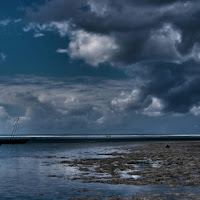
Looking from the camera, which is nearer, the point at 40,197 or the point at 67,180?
the point at 40,197

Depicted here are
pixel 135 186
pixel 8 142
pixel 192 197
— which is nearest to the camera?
pixel 192 197

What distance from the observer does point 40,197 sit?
24438 mm

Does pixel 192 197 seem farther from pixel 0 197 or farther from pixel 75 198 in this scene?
pixel 0 197

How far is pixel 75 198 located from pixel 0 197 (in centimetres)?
692

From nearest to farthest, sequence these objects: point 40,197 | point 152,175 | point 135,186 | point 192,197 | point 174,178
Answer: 1. point 192,197
2. point 40,197
3. point 135,186
4. point 174,178
5. point 152,175

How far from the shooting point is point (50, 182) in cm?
3183

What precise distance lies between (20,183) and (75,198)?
11.0 metres

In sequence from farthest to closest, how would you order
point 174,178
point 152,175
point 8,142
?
point 8,142 → point 152,175 → point 174,178

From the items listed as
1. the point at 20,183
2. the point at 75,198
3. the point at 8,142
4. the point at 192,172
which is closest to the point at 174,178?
the point at 192,172

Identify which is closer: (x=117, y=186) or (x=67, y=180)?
(x=117, y=186)

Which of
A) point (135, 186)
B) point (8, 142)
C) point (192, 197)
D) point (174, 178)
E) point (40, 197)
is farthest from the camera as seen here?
point (8, 142)

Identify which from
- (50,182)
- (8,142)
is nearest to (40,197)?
(50,182)

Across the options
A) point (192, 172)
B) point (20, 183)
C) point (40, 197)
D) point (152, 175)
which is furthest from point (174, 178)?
point (20, 183)

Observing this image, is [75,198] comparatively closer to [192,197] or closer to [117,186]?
[117,186]
